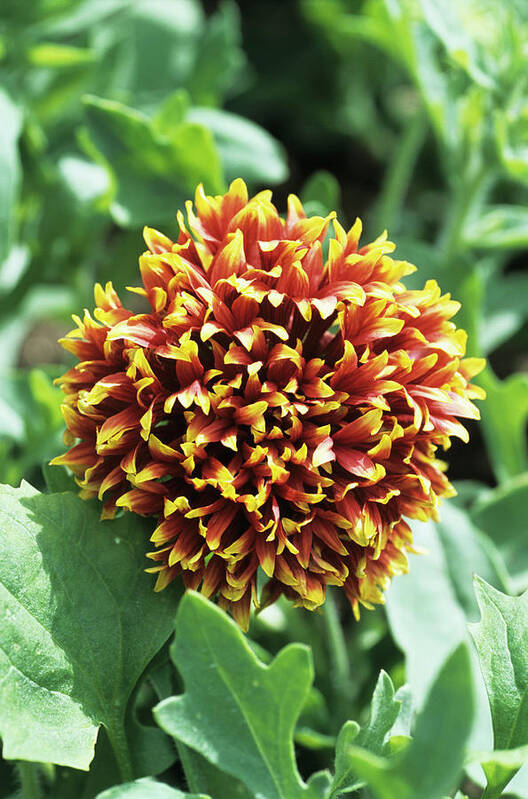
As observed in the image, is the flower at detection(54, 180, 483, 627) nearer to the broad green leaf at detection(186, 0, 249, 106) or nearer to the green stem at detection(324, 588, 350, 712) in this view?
the green stem at detection(324, 588, 350, 712)

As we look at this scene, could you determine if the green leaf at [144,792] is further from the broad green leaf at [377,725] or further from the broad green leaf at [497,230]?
the broad green leaf at [497,230]

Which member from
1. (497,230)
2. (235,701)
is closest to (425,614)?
(235,701)

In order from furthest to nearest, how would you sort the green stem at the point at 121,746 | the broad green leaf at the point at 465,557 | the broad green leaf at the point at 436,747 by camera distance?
the broad green leaf at the point at 465,557
the green stem at the point at 121,746
the broad green leaf at the point at 436,747

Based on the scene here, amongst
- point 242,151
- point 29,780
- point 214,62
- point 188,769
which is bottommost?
point 29,780

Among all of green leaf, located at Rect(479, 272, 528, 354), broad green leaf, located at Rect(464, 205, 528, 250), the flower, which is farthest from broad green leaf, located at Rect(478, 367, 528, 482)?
the flower

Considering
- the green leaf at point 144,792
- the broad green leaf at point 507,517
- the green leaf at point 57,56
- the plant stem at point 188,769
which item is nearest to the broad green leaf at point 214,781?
the plant stem at point 188,769

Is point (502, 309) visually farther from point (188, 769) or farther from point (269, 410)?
point (188, 769)

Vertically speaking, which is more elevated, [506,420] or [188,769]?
[506,420]
